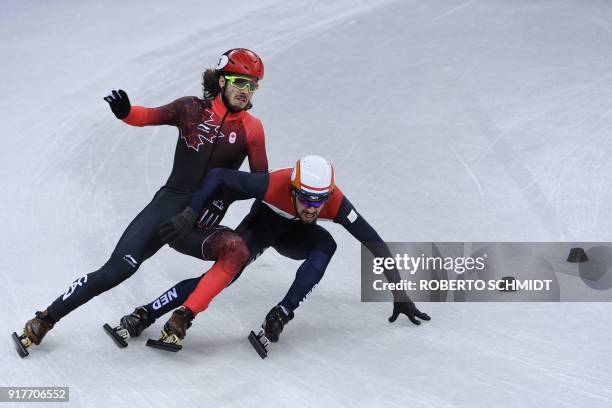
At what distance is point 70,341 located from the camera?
5859 mm

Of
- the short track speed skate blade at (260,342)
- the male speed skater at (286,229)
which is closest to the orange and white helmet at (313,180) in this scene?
the male speed skater at (286,229)

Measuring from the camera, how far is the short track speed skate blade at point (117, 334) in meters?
5.82

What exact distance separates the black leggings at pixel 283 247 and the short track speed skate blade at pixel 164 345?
0.32 m

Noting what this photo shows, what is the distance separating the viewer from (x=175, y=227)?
565 centimetres

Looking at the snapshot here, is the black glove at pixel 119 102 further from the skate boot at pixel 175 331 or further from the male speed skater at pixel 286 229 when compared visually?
the skate boot at pixel 175 331

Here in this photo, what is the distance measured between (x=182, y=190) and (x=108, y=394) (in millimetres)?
1559

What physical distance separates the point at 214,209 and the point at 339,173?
8.08 ft

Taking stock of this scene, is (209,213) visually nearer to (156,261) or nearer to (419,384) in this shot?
(156,261)

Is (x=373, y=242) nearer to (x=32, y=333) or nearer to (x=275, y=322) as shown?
(x=275, y=322)

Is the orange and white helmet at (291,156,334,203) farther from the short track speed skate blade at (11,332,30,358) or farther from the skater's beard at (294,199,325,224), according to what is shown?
the short track speed skate blade at (11,332,30,358)

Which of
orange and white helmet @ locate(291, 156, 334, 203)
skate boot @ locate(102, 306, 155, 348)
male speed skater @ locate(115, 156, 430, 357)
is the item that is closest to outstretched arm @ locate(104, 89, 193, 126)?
male speed skater @ locate(115, 156, 430, 357)

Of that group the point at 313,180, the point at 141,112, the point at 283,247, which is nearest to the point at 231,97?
the point at 141,112

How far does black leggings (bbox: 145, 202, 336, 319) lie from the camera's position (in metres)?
5.96

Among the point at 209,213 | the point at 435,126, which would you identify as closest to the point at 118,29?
the point at 435,126
